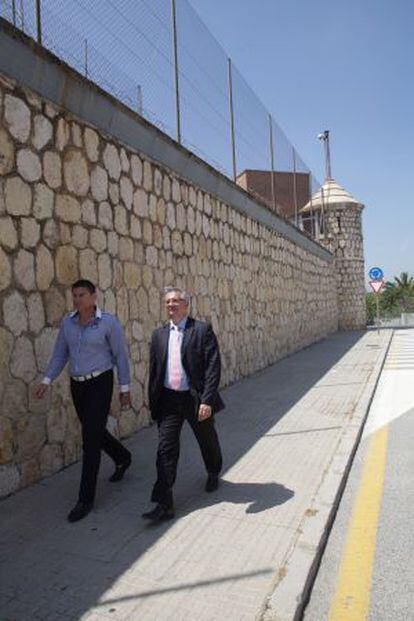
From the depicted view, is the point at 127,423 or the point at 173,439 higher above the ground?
the point at 173,439

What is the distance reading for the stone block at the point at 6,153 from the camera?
4723mm

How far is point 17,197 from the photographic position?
16.0 feet

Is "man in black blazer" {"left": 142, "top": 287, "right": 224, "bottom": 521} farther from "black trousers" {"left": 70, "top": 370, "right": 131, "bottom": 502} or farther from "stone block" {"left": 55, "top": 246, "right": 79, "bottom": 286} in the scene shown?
"stone block" {"left": 55, "top": 246, "right": 79, "bottom": 286}

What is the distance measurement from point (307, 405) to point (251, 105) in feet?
26.9

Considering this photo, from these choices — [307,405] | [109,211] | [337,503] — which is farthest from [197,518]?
[307,405]

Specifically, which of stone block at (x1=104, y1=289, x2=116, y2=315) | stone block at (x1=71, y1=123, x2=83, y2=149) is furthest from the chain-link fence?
stone block at (x1=104, y1=289, x2=116, y2=315)

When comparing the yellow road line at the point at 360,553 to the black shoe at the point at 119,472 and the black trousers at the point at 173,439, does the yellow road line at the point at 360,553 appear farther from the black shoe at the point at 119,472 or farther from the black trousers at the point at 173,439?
the black shoe at the point at 119,472

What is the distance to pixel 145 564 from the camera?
11.6ft

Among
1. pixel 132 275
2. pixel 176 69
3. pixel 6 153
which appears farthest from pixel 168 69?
pixel 6 153

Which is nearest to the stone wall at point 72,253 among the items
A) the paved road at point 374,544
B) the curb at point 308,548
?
the curb at point 308,548

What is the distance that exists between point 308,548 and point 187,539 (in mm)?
776

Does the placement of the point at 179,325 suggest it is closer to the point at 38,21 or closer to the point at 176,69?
the point at 38,21

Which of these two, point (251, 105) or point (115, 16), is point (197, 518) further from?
point (251, 105)

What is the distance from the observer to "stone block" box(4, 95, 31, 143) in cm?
480
